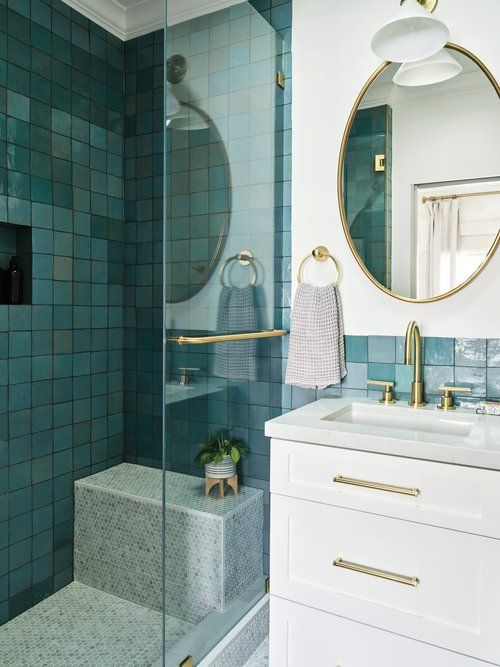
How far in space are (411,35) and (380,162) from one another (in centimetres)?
37

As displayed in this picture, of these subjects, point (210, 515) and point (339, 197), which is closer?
point (210, 515)

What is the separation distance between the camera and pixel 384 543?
4.18ft

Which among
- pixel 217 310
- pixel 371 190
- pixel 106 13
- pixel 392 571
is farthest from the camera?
pixel 106 13

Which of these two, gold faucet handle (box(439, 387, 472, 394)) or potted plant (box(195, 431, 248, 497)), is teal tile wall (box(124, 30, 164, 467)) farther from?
gold faucet handle (box(439, 387, 472, 394))

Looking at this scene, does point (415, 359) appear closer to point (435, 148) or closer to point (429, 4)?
point (435, 148)

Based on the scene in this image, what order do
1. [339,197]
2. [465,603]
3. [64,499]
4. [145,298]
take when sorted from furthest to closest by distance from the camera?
[145,298] < [64,499] < [339,197] < [465,603]

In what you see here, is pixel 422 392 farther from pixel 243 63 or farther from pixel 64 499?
pixel 64 499

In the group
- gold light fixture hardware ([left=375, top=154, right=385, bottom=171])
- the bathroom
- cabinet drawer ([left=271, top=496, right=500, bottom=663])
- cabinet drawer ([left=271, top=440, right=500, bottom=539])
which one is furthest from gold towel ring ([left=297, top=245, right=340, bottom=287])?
cabinet drawer ([left=271, top=496, right=500, bottom=663])

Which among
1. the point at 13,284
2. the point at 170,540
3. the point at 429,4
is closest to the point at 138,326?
the point at 13,284

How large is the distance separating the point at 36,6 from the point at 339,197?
4.42ft

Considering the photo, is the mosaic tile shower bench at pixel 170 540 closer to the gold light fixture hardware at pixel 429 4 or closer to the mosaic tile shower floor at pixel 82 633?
the mosaic tile shower floor at pixel 82 633

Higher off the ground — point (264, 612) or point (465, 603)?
point (465, 603)

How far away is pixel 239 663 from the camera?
5.42 ft

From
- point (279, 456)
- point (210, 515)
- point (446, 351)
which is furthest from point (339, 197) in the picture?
point (210, 515)
